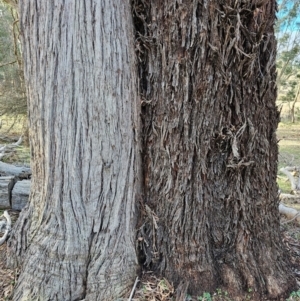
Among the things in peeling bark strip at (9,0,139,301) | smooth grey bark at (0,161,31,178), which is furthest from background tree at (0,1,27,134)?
peeling bark strip at (9,0,139,301)

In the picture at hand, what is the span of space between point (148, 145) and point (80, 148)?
1.16 feet

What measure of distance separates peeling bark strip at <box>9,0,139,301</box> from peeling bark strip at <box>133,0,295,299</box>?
119mm

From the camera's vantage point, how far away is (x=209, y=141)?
1.68 metres

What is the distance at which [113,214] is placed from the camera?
169 centimetres

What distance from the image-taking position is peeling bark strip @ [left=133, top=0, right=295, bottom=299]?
1612mm

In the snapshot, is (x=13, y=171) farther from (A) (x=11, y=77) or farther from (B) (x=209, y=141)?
(A) (x=11, y=77)

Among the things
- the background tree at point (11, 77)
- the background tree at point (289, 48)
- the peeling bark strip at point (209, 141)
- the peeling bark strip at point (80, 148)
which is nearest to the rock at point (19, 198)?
the peeling bark strip at point (80, 148)

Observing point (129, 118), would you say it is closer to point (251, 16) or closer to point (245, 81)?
point (245, 81)

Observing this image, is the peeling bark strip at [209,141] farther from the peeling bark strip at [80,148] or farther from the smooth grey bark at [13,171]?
the smooth grey bark at [13,171]

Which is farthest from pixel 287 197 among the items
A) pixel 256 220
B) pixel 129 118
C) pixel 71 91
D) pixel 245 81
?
pixel 71 91

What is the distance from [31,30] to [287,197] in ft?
11.2

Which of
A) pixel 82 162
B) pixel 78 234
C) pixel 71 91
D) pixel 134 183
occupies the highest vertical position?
pixel 71 91

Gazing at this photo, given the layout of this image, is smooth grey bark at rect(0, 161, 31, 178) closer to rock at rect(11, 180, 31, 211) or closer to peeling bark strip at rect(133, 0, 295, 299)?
rock at rect(11, 180, 31, 211)

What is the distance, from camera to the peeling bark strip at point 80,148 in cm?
157
